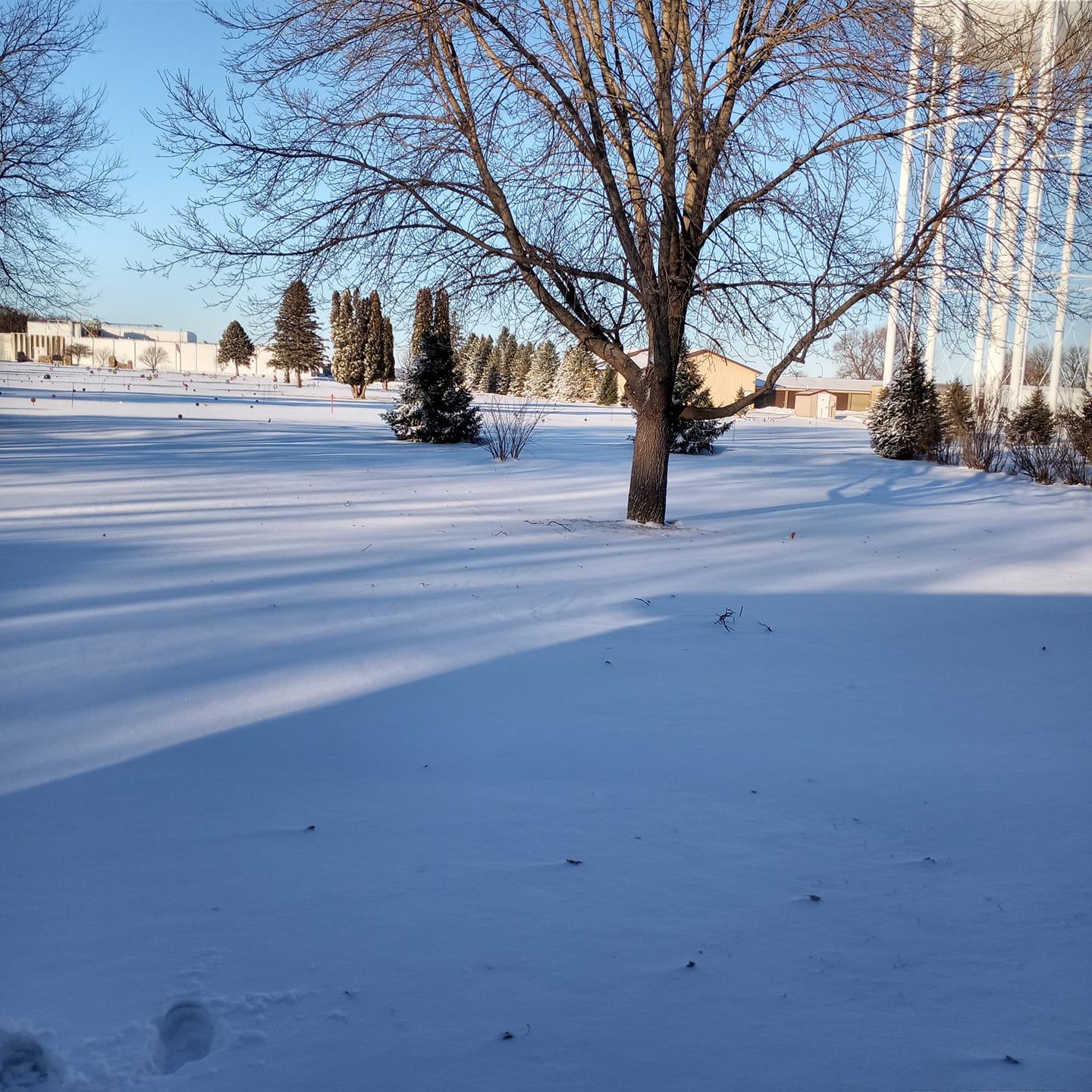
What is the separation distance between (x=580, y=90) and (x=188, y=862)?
27.3 ft

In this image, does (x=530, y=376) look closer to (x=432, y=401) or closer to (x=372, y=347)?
(x=372, y=347)

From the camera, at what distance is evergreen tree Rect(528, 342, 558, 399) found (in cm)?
7366

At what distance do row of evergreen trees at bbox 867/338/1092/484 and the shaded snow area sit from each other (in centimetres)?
1361

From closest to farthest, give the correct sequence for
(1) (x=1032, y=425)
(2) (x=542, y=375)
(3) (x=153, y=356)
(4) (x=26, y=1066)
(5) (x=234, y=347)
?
(4) (x=26, y=1066), (1) (x=1032, y=425), (2) (x=542, y=375), (5) (x=234, y=347), (3) (x=153, y=356)

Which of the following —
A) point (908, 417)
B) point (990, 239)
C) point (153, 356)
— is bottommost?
point (908, 417)

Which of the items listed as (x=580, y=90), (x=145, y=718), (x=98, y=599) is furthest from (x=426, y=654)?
(x=580, y=90)

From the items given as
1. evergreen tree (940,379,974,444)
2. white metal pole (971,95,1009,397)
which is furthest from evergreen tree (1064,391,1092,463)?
white metal pole (971,95,1009,397)

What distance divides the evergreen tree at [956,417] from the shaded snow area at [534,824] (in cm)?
1472

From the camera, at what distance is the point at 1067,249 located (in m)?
16.3

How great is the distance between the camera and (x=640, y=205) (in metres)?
8.41

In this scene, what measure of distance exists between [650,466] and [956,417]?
609 inches

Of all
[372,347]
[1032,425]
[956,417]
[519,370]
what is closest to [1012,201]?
[956,417]

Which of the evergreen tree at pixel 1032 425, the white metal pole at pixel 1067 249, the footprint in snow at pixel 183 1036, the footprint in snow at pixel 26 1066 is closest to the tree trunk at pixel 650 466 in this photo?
the white metal pole at pixel 1067 249

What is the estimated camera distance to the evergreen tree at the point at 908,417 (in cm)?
2198
